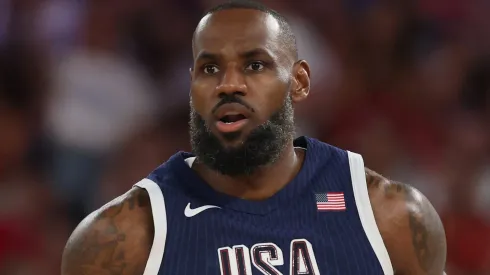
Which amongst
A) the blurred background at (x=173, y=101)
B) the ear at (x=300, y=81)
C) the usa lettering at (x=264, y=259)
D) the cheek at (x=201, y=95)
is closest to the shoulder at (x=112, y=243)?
the usa lettering at (x=264, y=259)

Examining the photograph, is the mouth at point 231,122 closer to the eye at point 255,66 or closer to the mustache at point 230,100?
the mustache at point 230,100

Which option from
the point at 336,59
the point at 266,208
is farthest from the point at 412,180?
the point at 266,208

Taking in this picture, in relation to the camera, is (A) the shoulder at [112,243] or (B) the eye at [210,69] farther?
(B) the eye at [210,69]

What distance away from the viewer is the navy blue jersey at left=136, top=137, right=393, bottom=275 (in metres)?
2.56

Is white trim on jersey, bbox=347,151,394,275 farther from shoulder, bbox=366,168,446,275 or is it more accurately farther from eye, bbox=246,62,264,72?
eye, bbox=246,62,264,72

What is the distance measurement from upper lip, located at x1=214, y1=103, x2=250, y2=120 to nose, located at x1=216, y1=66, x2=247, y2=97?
4 centimetres

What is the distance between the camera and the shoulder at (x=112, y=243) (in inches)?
101

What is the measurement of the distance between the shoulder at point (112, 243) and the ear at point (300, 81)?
2.10ft

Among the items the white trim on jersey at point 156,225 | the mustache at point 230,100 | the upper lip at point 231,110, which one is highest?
the mustache at point 230,100

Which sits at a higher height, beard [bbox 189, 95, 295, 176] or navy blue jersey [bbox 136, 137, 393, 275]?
beard [bbox 189, 95, 295, 176]

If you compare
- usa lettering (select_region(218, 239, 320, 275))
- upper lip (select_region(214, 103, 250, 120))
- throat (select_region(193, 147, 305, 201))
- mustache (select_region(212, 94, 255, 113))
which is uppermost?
mustache (select_region(212, 94, 255, 113))

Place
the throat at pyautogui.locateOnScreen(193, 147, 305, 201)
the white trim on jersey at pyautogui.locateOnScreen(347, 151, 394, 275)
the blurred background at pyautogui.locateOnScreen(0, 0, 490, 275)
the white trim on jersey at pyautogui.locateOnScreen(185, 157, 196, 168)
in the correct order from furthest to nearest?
the blurred background at pyautogui.locateOnScreen(0, 0, 490, 275) < the white trim on jersey at pyautogui.locateOnScreen(185, 157, 196, 168) < the throat at pyautogui.locateOnScreen(193, 147, 305, 201) < the white trim on jersey at pyautogui.locateOnScreen(347, 151, 394, 275)

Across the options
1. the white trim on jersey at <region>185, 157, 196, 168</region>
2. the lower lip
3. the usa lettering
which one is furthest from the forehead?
the usa lettering

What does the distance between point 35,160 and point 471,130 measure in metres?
2.59
